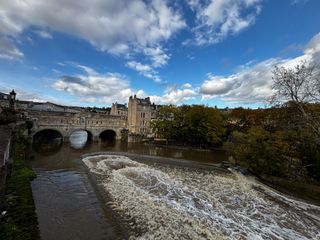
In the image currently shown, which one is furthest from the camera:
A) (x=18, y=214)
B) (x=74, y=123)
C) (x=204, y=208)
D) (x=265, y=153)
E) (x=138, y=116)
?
(x=138, y=116)

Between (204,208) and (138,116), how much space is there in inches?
1717

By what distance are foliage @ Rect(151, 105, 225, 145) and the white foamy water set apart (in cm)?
2029

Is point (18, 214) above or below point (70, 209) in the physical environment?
above

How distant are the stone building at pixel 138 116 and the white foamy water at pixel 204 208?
113ft

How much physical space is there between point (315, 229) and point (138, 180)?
12146mm

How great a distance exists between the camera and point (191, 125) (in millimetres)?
41656

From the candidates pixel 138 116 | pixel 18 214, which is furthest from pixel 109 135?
pixel 18 214

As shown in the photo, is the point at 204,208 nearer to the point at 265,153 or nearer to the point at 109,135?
the point at 265,153

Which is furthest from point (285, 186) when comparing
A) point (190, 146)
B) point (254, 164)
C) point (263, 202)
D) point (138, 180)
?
point (190, 146)

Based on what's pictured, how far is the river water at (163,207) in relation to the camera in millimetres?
9797

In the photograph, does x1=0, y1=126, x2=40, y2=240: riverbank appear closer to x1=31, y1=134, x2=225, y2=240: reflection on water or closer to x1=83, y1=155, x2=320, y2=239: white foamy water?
x1=31, y1=134, x2=225, y2=240: reflection on water

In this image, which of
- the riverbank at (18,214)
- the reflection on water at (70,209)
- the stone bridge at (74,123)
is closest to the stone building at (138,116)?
the stone bridge at (74,123)

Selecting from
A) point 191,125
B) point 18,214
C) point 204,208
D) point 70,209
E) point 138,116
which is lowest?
point 204,208

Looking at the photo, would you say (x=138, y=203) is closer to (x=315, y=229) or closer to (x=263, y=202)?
(x=263, y=202)
